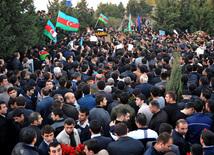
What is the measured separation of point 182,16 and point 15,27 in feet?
75.3

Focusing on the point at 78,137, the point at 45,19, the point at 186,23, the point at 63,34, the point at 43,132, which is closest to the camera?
the point at 43,132

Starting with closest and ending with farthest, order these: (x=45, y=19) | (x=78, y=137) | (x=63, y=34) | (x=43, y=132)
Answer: (x=43, y=132) < (x=78, y=137) < (x=45, y=19) < (x=63, y=34)

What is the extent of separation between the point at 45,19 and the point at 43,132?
42.1ft

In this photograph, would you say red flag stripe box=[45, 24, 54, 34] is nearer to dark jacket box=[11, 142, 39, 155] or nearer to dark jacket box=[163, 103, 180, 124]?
dark jacket box=[163, 103, 180, 124]

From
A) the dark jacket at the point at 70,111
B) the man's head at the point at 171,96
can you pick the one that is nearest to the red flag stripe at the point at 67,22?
the dark jacket at the point at 70,111

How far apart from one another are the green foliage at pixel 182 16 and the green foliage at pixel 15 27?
17.8m

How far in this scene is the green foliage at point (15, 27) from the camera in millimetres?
11805

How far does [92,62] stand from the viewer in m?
12.1

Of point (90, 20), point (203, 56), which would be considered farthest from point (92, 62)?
point (90, 20)

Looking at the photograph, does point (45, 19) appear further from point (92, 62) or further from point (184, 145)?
point (184, 145)

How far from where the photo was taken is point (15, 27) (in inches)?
498

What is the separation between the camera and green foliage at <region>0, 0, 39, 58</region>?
11805 millimetres

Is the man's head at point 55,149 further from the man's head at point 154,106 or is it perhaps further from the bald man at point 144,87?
the bald man at point 144,87

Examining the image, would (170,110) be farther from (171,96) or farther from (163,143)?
(163,143)
